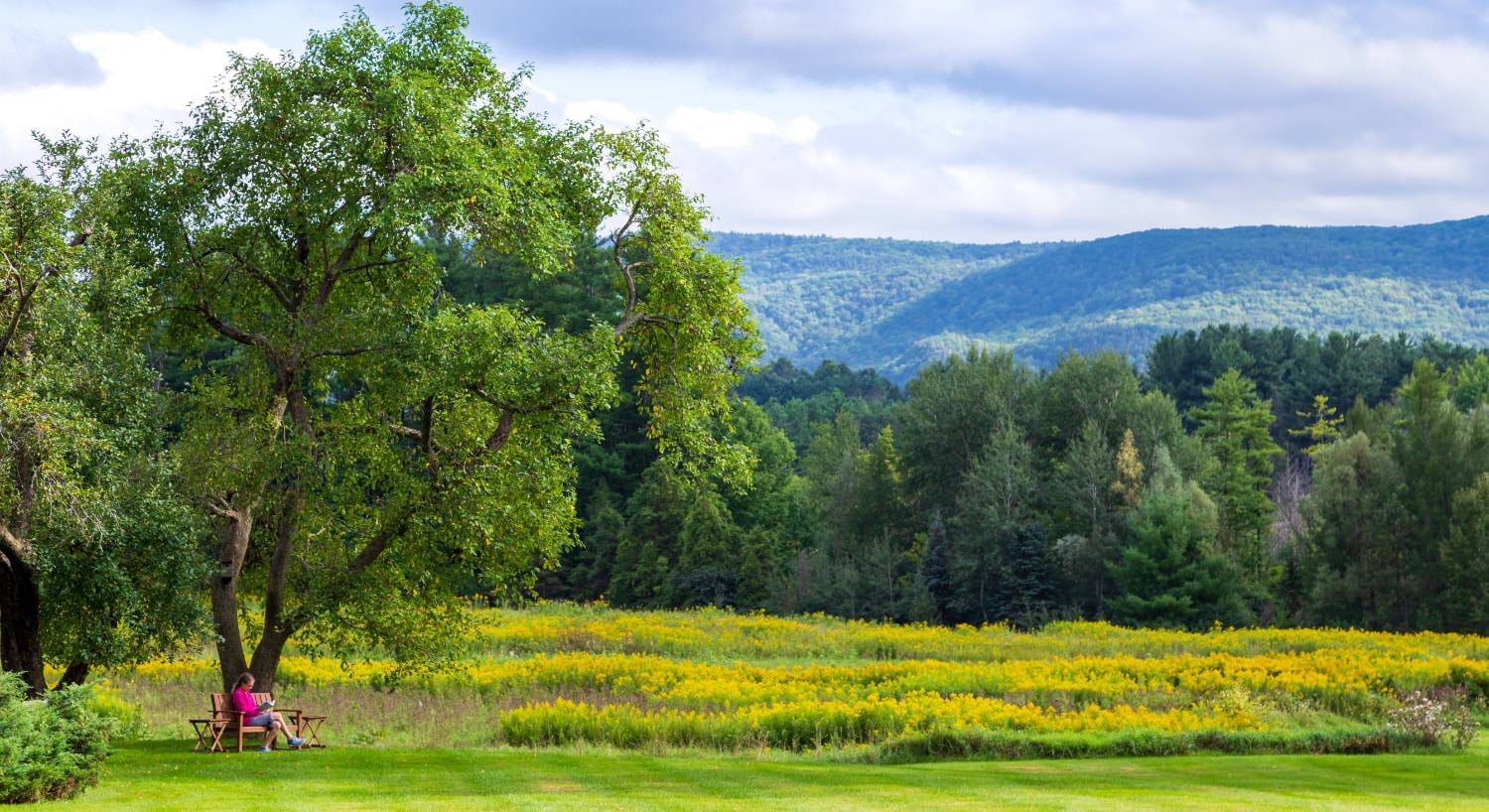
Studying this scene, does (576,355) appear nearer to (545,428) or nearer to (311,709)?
(545,428)

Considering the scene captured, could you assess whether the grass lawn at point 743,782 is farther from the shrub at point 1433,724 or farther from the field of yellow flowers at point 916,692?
the field of yellow flowers at point 916,692

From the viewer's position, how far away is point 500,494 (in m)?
19.1

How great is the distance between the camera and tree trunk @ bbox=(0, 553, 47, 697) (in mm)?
17000

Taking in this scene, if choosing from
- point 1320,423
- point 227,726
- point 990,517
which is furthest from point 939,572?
point 227,726

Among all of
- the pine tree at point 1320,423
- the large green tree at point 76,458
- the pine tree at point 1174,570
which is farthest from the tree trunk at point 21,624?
the pine tree at point 1320,423

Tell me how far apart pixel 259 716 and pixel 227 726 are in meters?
1.11

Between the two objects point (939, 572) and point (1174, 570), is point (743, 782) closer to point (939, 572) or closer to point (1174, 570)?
point (1174, 570)

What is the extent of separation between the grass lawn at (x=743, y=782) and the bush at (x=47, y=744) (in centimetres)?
33

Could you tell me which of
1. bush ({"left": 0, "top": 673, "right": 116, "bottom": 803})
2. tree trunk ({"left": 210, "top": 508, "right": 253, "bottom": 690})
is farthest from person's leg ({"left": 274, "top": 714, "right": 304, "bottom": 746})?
bush ({"left": 0, "top": 673, "right": 116, "bottom": 803})

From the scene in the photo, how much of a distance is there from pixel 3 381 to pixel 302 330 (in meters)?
4.11

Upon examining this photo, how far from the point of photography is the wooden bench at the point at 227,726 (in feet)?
60.2

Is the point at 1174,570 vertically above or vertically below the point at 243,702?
below

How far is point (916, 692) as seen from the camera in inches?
928

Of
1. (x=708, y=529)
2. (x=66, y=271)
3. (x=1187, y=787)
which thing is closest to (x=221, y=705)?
(x=66, y=271)
